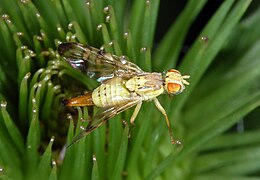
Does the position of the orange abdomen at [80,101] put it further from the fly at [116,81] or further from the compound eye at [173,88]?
the compound eye at [173,88]

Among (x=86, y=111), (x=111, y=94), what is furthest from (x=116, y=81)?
(x=86, y=111)

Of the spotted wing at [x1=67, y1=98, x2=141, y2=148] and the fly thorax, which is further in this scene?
the fly thorax

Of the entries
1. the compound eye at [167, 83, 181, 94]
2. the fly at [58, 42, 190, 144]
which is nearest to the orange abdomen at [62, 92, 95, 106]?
the fly at [58, 42, 190, 144]

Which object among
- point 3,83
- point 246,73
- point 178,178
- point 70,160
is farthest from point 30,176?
point 246,73

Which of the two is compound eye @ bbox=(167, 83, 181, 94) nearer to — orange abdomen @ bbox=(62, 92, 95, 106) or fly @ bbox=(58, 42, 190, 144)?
fly @ bbox=(58, 42, 190, 144)

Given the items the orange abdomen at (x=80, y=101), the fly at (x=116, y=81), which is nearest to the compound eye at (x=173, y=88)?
the fly at (x=116, y=81)

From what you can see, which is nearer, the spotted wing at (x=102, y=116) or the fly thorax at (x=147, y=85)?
the spotted wing at (x=102, y=116)

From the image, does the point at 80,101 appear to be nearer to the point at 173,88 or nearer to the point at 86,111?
the point at 86,111
